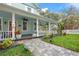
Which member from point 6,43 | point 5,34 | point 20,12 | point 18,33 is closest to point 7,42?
point 6,43

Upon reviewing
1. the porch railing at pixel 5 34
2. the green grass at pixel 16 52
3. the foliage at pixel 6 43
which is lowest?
the green grass at pixel 16 52

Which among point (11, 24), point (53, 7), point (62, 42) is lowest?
point (62, 42)

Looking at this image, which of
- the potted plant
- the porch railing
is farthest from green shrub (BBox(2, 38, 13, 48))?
the potted plant

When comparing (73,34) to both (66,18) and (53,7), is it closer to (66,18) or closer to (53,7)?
(66,18)

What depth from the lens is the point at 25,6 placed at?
6.60 metres

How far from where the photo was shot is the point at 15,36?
6.48 metres

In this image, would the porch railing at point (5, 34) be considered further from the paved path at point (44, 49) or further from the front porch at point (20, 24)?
the paved path at point (44, 49)

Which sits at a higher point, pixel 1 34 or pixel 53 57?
pixel 1 34

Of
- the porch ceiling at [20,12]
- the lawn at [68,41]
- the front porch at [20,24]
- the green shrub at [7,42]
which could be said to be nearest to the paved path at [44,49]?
the lawn at [68,41]

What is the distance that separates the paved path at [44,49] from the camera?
6387mm

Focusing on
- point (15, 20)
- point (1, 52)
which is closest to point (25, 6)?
point (15, 20)

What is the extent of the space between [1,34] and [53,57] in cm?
156

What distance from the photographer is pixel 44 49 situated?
648 centimetres

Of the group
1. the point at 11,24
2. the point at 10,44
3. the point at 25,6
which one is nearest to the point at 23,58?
the point at 10,44
